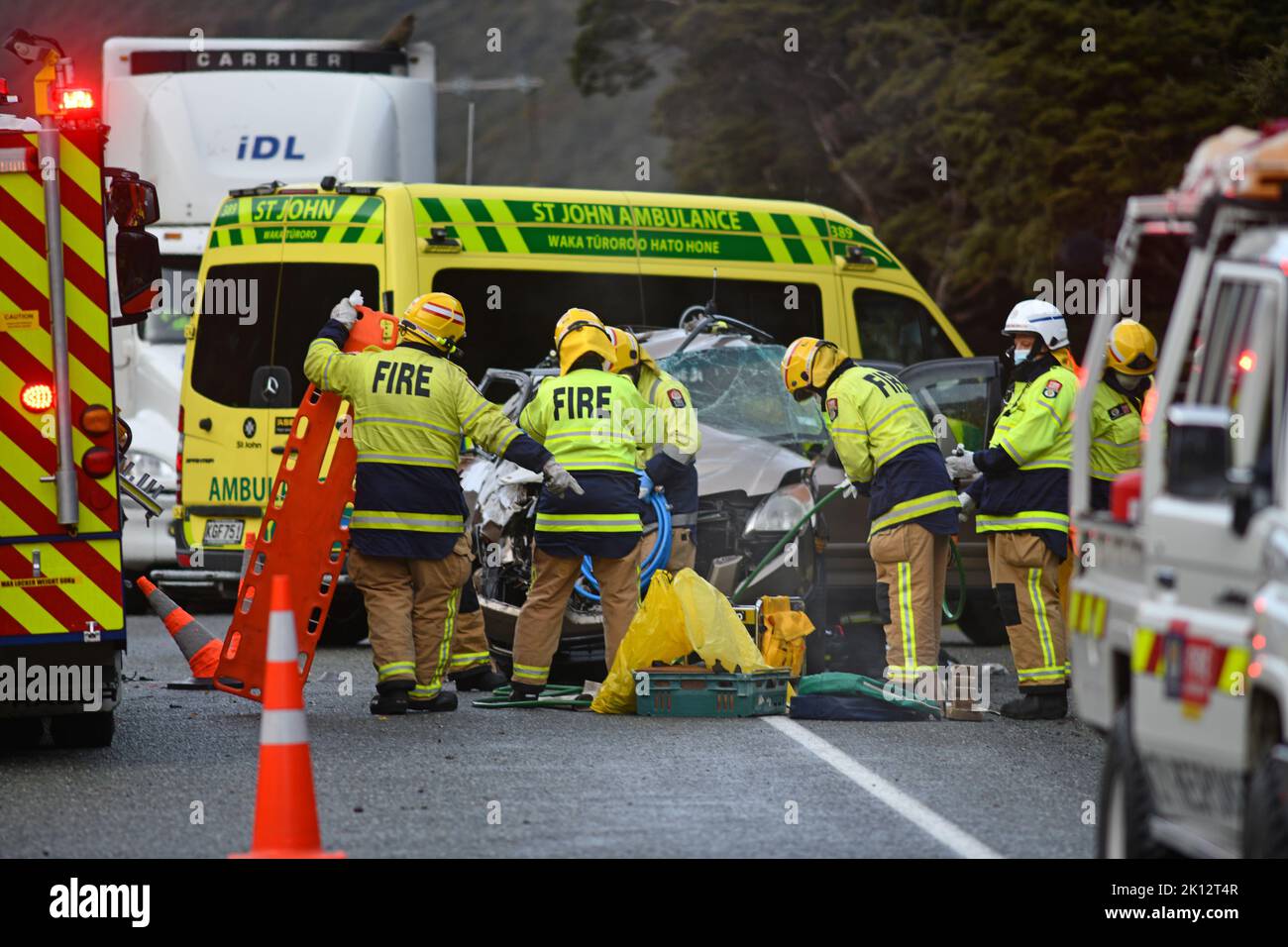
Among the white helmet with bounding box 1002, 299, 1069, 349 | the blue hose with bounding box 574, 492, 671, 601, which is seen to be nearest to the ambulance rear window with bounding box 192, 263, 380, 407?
the blue hose with bounding box 574, 492, 671, 601

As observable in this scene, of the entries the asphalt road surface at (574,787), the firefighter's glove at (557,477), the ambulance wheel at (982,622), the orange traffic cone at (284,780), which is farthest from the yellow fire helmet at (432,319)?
the ambulance wheel at (982,622)

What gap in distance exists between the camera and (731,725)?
10344 millimetres

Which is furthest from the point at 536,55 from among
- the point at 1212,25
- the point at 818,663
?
the point at 818,663

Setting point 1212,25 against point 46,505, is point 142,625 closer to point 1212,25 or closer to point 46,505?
point 46,505

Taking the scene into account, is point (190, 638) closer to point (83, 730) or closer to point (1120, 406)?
point (83, 730)

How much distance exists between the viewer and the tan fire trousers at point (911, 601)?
35.5 feet

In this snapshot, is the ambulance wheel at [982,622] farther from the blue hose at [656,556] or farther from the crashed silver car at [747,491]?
the blue hose at [656,556]

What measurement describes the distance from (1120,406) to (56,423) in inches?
187

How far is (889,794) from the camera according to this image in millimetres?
8273

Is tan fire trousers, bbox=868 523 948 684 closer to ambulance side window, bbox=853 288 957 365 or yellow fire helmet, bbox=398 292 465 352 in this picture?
yellow fire helmet, bbox=398 292 465 352

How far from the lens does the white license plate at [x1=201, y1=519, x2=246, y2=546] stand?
14242mm

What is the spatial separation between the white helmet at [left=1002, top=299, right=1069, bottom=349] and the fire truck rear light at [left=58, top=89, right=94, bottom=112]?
14.0ft

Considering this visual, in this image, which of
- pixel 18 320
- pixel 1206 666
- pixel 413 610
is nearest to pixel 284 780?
pixel 1206 666

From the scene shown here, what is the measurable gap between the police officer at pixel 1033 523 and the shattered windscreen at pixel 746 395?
1.92 m
